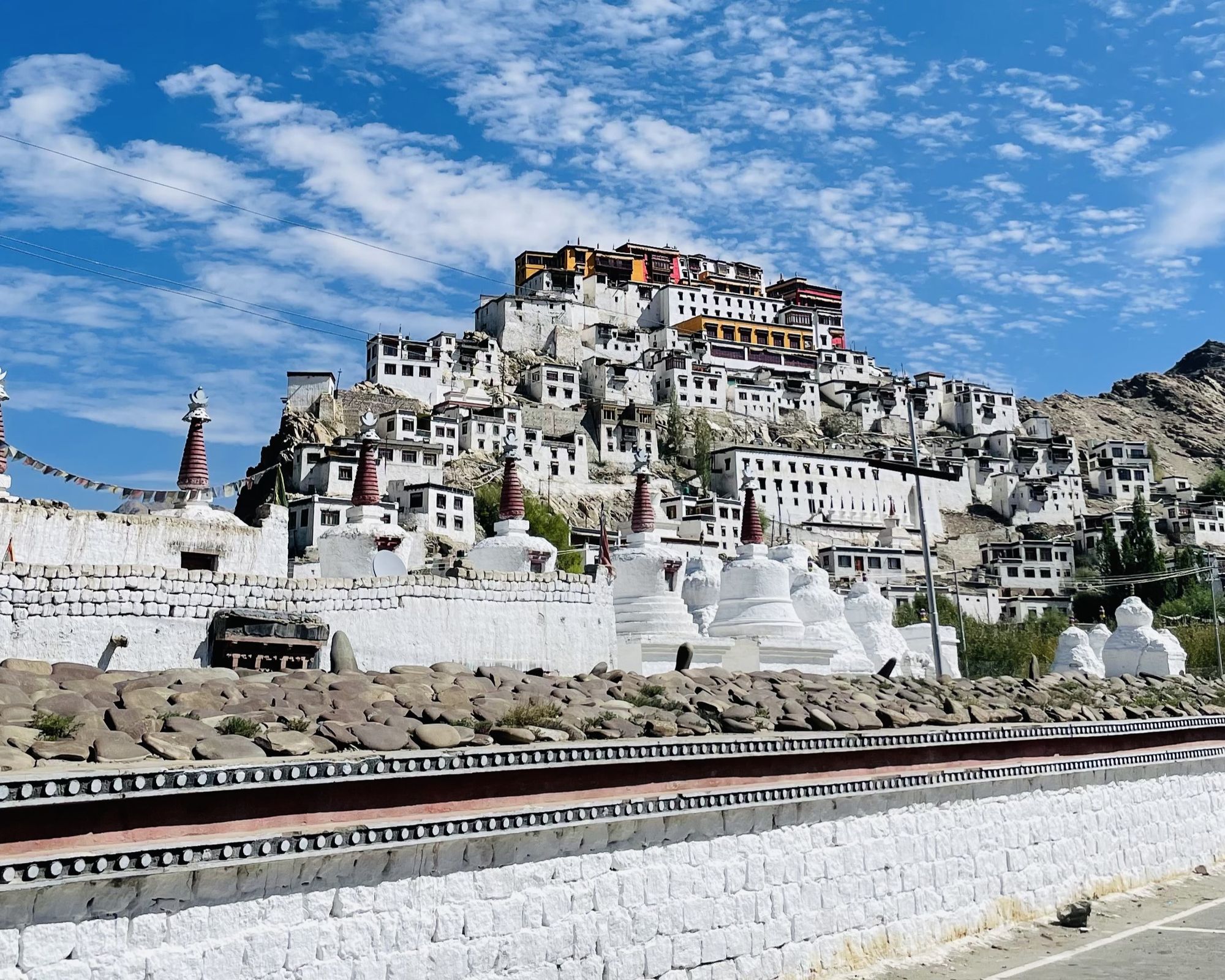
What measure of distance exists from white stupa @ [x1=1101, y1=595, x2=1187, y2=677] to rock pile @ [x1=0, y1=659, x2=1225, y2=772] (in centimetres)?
1630

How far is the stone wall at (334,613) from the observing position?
14961 mm

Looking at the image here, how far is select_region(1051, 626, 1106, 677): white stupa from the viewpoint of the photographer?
33.3 m

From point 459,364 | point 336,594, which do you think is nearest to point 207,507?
point 336,594

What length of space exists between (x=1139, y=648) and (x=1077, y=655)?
8.70 feet

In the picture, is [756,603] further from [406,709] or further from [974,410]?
[974,410]

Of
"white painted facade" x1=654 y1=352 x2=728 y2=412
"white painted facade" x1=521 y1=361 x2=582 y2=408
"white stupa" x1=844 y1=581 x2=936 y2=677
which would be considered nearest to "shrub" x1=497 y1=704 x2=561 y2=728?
"white stupa" x1=844 y1=581 x2=936 y2=677

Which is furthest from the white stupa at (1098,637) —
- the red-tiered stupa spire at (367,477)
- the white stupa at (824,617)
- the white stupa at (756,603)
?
the red-tiered stupa spire at (367,477)

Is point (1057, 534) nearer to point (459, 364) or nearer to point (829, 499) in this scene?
point (829, 499)

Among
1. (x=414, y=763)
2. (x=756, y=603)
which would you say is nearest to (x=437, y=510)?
(x=756, y=603)

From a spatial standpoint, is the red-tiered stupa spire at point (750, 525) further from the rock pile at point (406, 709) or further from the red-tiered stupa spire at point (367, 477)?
the rock pile at point (406, 709)

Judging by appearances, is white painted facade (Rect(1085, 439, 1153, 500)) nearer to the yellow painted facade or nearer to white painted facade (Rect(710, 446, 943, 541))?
white painted facade (Rect(710, 446, 943, 541))

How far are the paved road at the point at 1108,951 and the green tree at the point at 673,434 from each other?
74.3 meters

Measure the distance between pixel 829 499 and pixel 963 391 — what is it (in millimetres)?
24417

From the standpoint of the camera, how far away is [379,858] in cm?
739
